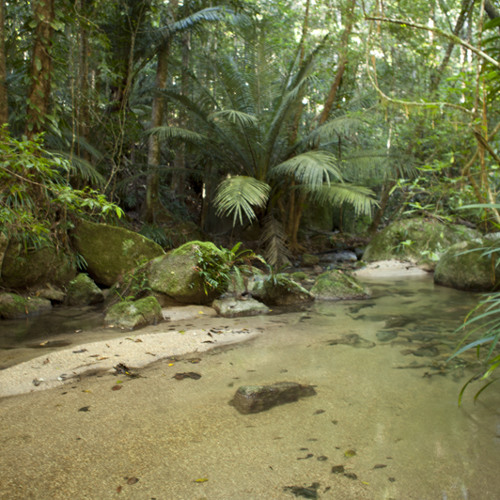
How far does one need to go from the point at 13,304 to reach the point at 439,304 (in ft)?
12.6

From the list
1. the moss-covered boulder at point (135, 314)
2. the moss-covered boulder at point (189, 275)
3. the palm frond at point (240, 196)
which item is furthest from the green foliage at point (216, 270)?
the palm frond at point (240, 196)

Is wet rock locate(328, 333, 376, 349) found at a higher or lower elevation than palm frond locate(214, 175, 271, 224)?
lower

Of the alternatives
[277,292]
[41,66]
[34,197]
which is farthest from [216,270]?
[41,66]

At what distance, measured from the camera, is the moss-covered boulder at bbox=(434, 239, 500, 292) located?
14.9 feet

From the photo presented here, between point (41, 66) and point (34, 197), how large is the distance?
3.86 ft

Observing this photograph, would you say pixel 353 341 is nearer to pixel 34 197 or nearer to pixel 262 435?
pixel 262 435

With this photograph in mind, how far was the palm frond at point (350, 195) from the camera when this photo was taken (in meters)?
5.67

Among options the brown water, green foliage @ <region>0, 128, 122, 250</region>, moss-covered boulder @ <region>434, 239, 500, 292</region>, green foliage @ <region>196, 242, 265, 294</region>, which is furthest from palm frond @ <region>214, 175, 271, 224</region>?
the brown water

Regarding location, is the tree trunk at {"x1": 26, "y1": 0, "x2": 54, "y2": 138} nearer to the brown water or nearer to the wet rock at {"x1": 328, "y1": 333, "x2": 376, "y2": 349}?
the brown water

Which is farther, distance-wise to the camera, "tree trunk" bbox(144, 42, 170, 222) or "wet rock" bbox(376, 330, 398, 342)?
"tree trunk" bbox(144, 42, 170, 222)

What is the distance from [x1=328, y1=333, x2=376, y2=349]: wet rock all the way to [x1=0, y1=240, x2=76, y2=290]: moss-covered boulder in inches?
109

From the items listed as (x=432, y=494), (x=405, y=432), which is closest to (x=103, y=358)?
(x=405, y=432)

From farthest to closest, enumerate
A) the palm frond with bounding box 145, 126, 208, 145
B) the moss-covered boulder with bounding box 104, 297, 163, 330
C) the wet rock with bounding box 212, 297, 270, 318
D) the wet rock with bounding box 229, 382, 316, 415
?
1. the palm frond with bounding box 145, 126, 208, 145
2. the wet rock with bounding box 212, 297, 270, 318
3. the moss-covered boulder with bounding box 104, 297, 163, 330
4. the wet rock with bounding box 229, 382, 316, 415

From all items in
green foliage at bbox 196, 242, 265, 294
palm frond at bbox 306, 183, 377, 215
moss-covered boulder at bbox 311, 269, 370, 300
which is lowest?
moss-covered boulder at bbox 311, 269, 370, 300
